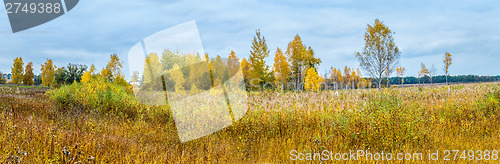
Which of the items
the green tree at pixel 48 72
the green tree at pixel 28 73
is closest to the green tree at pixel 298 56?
the green tree at pixel 48 72

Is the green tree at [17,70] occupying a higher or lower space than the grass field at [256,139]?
higher

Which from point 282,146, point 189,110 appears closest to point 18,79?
point 189,110

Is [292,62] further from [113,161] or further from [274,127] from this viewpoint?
[113,161]

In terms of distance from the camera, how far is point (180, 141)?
228 inches

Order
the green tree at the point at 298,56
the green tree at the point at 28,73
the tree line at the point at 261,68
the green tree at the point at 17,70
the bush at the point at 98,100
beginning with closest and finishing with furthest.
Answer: the bush at the point at 98,100, the tree line at the point at 261,68, the green tree at the point at 298,56, the green tree at the point at 17,70, the green tree at the point at 28,73

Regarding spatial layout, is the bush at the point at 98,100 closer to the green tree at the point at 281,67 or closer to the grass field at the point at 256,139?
the grass field at the point at 256,139

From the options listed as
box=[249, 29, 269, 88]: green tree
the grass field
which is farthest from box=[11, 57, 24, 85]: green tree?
the grass field

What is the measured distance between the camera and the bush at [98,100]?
9406mm

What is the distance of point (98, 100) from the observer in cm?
983

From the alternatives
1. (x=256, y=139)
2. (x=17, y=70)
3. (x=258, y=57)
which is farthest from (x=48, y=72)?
(x=256, y=139)

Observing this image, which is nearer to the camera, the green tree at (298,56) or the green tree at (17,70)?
the green tree at (298,56)

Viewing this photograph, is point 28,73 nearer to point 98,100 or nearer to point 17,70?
point 17,70

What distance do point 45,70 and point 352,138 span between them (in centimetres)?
5535

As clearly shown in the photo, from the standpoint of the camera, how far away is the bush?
30.9 feet
